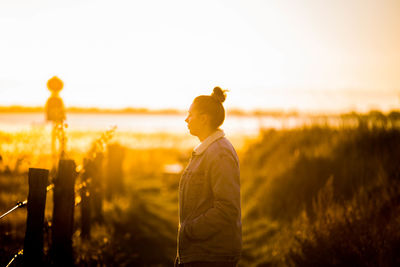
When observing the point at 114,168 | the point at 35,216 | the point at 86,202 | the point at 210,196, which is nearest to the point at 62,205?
the point at 35,216

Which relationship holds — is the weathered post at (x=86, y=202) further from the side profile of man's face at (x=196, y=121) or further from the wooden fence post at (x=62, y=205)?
the side profile of man's face at (x=196, y=121)

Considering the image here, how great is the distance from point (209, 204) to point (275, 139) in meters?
11.7

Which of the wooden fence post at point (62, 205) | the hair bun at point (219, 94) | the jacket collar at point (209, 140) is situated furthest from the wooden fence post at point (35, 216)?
the hair bun at point (219, 94)

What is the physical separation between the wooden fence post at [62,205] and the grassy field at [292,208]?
943 mm

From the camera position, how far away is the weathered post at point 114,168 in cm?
1040

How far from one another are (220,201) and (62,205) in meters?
2.22

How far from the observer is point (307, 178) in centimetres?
873

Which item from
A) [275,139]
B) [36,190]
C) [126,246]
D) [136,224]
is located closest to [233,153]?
[36,190]

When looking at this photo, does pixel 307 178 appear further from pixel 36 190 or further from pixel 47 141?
pixel 36 190

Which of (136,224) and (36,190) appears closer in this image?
(36,190)

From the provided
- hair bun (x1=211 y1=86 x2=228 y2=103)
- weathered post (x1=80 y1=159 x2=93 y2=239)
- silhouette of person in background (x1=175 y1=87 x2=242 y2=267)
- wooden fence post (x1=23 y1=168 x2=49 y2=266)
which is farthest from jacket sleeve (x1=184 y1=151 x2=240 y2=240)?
weathered post (x1=80 y1=159 x2=93 y2=239)

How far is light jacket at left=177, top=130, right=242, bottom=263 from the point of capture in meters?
2.72

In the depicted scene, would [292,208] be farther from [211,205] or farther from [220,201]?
[220,201]

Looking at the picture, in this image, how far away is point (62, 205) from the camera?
4.15 metres
